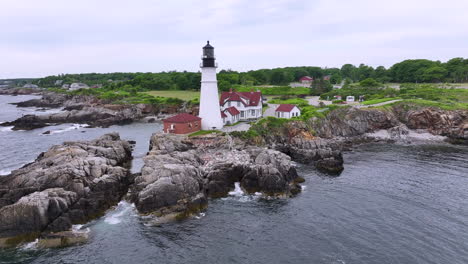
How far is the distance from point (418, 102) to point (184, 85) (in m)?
75.3

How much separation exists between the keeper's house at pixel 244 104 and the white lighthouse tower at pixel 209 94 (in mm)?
4788

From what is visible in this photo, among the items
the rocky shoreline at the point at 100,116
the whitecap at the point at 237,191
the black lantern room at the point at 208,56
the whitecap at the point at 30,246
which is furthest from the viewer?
the rocky shoreline at the point at 100,116

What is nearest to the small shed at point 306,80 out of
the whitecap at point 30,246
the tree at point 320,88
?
the tree at point 320,88

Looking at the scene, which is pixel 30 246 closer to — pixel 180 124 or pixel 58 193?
pixel 58 193

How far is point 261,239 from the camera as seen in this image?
22000 millimetres

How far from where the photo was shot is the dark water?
19953 millimetres

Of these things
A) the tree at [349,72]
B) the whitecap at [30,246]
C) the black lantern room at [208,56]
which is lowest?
the whitecap at [30,246]

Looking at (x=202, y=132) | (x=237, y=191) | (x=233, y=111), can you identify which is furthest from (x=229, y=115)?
(x=237, y=191)

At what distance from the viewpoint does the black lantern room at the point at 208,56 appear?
42781 millimetres

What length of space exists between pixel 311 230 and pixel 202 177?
11.6m

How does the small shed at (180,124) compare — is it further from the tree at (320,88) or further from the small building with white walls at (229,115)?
the tree at (320,88)

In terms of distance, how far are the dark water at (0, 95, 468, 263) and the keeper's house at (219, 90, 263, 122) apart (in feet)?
72.7

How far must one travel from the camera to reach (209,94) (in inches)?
1752

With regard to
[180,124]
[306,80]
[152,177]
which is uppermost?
[306,80]
